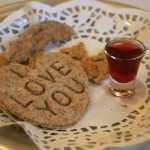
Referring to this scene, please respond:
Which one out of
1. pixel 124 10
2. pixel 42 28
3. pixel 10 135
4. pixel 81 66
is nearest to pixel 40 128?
pixel 10 135

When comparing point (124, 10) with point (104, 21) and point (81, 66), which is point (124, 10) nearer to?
point (104, 21)

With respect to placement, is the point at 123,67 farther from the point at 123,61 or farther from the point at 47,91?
the point at 47,91

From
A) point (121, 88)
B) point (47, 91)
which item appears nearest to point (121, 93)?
point (121, 88)

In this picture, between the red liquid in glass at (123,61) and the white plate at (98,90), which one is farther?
the red liquid in glass at (123,61)

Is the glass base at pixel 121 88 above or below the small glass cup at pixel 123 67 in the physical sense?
below

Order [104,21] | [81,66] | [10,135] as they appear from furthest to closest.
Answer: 1. [104,21]
2. [81,66]
3. [10,135]

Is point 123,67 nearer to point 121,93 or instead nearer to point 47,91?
point 121,93
